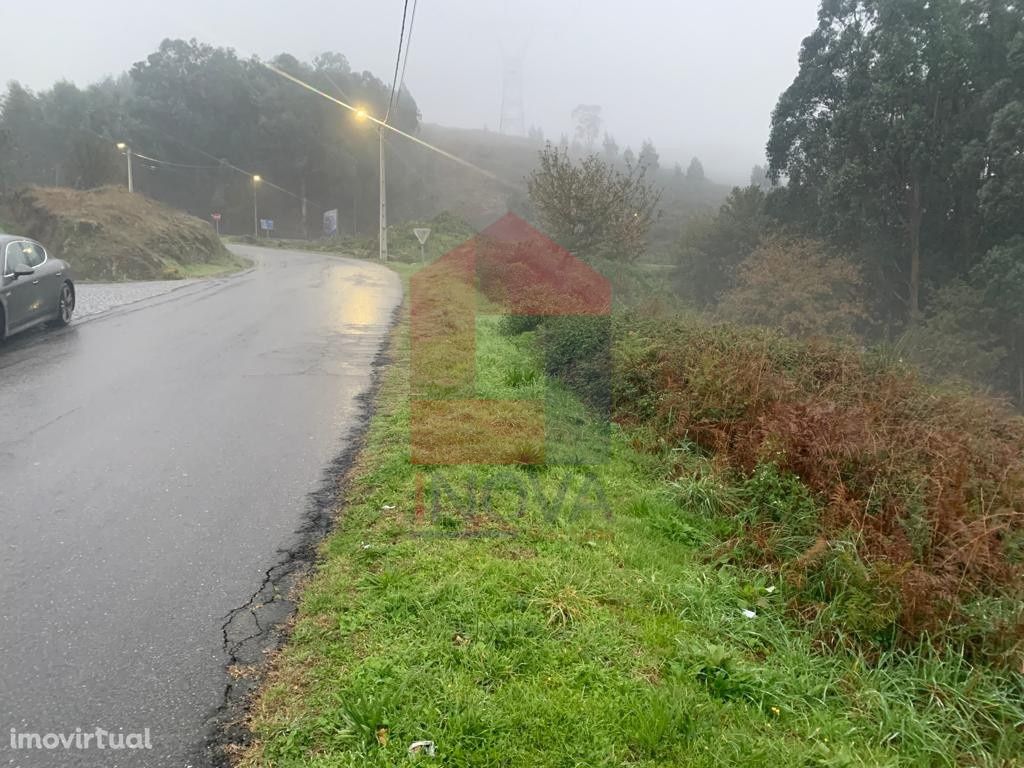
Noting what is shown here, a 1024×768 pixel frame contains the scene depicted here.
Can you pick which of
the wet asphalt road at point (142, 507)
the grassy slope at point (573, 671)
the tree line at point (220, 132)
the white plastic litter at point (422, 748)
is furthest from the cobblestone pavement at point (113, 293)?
the tree line at point (220, 132)

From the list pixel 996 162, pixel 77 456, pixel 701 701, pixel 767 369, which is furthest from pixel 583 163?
pixel 701 701

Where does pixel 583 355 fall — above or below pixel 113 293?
above

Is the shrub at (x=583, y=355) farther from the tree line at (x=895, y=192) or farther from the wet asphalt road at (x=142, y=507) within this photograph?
the tree line at (x=895, y=192)

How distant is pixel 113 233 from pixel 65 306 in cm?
1472

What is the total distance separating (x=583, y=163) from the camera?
25.0 m

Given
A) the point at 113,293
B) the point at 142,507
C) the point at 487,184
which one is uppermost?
the point at 487,184

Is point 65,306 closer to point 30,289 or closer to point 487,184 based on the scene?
point 30,289

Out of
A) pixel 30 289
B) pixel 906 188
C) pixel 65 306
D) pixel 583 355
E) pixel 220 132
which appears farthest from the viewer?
pixel 220 132

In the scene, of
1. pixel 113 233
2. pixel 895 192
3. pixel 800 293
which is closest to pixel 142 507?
pixel 113 233

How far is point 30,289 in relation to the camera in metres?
10.0

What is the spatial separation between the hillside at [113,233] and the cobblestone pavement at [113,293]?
87.7 inches

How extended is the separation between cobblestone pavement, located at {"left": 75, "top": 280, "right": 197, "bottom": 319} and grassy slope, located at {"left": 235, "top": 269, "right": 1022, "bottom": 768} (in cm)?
1148

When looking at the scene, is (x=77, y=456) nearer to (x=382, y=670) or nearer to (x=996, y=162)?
(x=382, y=670)

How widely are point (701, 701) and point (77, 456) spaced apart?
16.5ft
